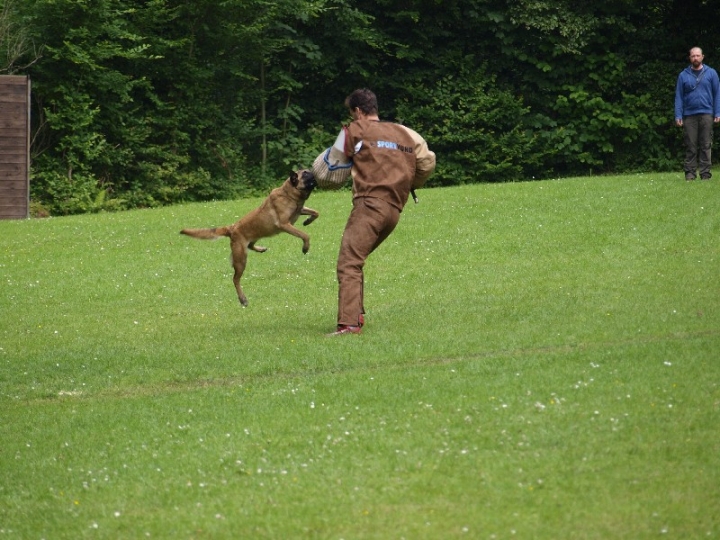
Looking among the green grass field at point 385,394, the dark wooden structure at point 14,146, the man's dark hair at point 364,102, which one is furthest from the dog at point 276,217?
the dark wooden structure at point 14,146

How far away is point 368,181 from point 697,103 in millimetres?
10225

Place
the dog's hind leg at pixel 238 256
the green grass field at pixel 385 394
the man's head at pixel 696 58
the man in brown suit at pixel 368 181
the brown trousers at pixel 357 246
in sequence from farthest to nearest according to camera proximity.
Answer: the man's head at pixel 696 58 < the dog's hind leg at pixel 238 256 < the brown trousers at pixel 357 246 < the man in brown suit at pixel 368 181 < the green grass field at pixel 385 394

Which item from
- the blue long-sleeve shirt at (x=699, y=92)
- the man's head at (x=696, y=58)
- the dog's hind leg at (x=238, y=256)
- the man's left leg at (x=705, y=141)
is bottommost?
the dog's hind leg at (x=238, y=256)

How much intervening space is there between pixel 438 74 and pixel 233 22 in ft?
19.5

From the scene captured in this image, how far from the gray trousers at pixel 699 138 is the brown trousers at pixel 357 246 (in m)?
10.1

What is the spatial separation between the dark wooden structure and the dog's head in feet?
44.0

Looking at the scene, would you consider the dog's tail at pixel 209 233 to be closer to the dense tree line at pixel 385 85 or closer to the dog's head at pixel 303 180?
the dog's head at pixel 303 180

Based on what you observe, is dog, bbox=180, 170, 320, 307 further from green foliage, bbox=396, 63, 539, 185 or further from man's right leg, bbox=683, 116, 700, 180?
green foliage, bbox=396, 63, 539, 185

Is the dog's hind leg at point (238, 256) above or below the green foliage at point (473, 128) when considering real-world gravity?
below

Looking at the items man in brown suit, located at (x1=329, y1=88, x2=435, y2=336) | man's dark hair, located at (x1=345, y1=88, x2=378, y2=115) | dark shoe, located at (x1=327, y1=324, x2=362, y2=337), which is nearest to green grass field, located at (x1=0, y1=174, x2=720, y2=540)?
dark shoe, located at (x1=327, y1=324, x2=362, y2=337)

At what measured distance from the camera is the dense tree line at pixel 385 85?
2514cm

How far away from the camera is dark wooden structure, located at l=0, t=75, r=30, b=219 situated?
2225 cm

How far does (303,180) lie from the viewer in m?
10.6

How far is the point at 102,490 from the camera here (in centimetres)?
650
